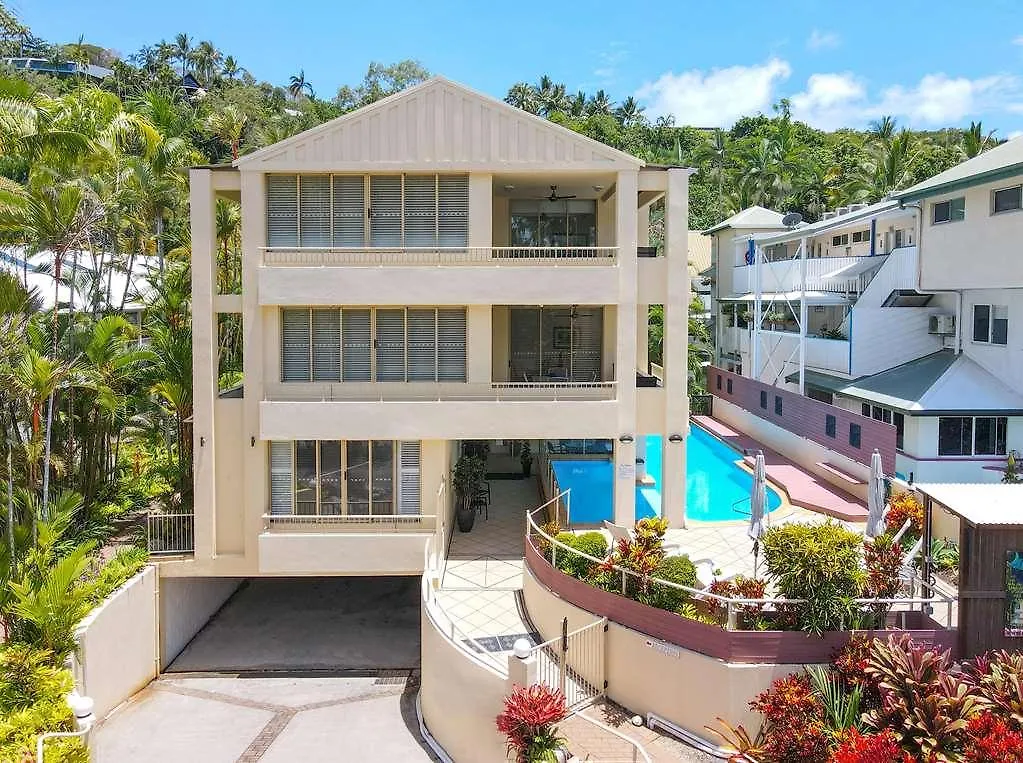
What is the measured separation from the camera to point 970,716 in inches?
389

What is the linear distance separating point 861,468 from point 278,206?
56.7 feet

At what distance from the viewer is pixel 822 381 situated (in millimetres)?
27719

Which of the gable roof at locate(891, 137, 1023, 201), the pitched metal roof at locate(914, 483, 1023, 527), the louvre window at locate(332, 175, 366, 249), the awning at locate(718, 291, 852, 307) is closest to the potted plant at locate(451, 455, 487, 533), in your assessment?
the louvre window at locate(332, 175, 366, 249)

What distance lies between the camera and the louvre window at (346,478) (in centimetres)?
1858

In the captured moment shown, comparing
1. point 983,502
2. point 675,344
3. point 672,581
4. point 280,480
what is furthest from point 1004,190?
point 280,480

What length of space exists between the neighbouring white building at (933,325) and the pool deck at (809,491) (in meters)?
1.87

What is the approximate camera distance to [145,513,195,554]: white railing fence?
1861 cm

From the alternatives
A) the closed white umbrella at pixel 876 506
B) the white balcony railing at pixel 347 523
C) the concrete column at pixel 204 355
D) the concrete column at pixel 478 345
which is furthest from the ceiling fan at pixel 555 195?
the closed white umbrella at pixel 876 506

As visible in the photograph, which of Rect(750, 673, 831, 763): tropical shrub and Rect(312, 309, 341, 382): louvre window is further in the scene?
Rect(312, 309, 341, 382): louvre window

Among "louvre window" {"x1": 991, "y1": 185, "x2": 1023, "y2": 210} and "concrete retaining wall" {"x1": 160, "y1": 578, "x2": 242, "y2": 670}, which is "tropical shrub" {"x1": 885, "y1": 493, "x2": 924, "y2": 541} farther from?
"concrete retaining wall" {"x1": 160, "y1": 578, "x2": 242, "y2": 670}

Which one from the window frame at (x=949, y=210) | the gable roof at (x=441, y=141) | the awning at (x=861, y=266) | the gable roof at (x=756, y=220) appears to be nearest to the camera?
the gable roof at (x=441, y=141)

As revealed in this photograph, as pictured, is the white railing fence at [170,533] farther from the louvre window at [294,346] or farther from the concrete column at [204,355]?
the louvre window at [294,346]

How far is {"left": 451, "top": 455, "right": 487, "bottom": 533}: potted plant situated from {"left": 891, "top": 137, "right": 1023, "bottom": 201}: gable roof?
1491 cm

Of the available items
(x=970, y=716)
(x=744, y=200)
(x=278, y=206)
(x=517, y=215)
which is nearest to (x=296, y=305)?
(x=278, y=206)
